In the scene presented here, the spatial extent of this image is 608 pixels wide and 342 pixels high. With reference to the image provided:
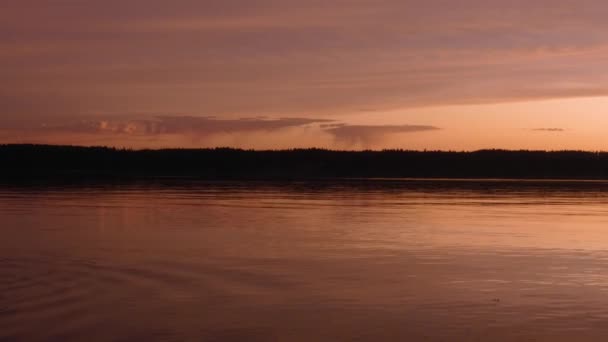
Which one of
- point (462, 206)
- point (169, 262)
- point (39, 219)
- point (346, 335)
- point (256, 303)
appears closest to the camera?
point (346, 335)

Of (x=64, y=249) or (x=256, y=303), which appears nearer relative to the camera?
(x=256, y=303)

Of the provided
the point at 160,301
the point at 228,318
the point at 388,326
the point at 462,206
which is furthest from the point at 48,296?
the point at 462,206

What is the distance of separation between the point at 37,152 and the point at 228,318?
111 m

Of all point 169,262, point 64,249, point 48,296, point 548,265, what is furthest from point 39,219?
point 548,265

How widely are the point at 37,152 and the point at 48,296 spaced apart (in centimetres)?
10926

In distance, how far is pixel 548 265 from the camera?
53.9 ft

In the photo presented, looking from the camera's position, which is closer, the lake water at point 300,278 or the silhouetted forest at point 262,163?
the lake water at point 300,278

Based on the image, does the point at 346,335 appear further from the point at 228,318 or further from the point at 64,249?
the point at 64,249

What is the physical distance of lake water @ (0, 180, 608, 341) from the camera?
10.7 metres

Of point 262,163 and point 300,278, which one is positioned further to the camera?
point 262,163

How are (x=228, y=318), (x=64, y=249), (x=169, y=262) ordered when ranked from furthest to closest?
(x=64, y=249)
(x=169, y=262)
(x=228, y=318)

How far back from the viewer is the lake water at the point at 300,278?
1069cm

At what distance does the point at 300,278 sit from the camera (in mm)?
14547

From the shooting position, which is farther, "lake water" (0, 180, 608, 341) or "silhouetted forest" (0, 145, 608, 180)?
"silhouetted forest" (0, 145, 608, 180)
